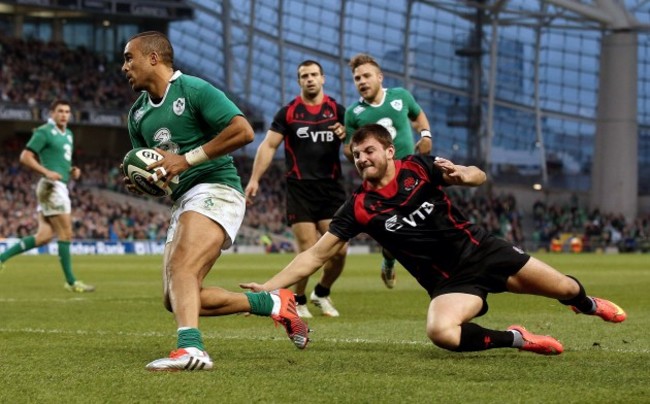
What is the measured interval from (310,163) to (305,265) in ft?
15.8

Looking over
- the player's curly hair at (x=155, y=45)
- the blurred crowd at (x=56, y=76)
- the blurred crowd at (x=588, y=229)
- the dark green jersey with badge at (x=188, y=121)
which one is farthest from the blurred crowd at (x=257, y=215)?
the player's curly hair at (x=155, y=45)

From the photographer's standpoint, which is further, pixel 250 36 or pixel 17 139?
pixel 250 36

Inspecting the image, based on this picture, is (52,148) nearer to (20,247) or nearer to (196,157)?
(20,247)

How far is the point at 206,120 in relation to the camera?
7906 mm

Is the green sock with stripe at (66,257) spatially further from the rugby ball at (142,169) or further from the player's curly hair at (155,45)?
the rugby ball at (142,169)

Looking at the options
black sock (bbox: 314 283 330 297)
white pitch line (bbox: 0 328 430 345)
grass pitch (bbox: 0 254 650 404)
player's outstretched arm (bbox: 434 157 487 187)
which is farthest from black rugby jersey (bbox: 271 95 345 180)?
player's outstretched arm (bbox: 434 157 487 187)

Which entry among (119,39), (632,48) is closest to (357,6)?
(119,39)

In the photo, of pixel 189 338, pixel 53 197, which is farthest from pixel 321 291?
pixel 53 197

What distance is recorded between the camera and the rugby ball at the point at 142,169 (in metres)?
7.62

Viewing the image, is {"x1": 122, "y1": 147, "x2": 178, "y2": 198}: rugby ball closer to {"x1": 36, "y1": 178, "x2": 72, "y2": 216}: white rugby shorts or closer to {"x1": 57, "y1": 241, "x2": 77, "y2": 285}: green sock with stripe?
{"x1": 36, "y1": 178, "x2": 72, "y2": 216}: white rugby shorts

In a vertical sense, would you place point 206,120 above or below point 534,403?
above

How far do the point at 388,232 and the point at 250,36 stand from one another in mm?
60734

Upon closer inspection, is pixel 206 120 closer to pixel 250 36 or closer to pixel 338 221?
pixel 338 221

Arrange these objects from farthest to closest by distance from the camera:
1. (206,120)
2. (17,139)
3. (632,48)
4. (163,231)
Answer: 1. (17,139)
2. (632,48)
3. (163,231)
4. (206,120)
